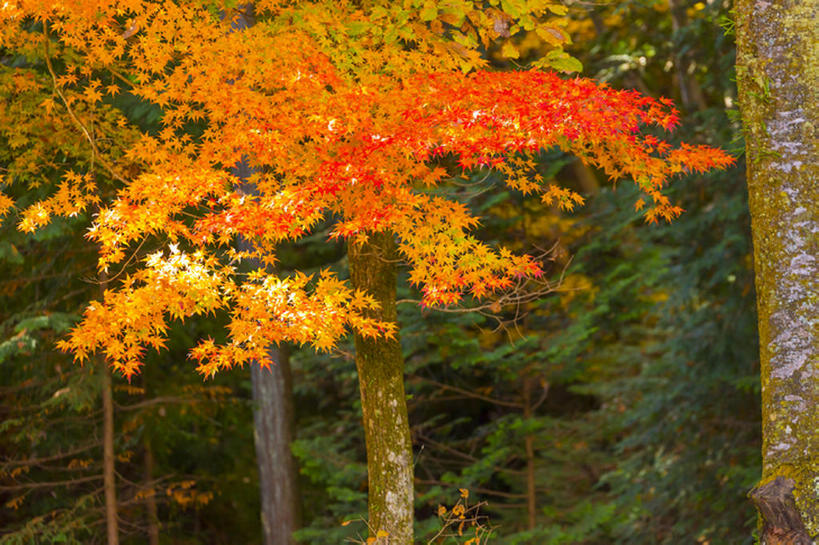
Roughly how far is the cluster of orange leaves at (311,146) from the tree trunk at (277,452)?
444 centimetres

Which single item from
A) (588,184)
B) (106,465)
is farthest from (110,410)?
(588,184)

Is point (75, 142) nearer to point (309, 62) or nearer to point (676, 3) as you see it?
point (309, 62)

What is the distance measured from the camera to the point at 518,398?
428 inches

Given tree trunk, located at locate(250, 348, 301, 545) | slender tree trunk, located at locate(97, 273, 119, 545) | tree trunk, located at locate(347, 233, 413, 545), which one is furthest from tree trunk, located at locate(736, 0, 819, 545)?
tree trunk, located at locate(250, 348, 301, 545)

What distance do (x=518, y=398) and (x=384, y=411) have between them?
15.3 ft

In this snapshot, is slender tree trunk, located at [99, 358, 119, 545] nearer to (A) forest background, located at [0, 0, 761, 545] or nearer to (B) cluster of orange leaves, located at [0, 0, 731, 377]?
(A) forest background, located at [0, 0, 761, 545]

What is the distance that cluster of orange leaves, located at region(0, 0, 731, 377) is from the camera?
5.32 m

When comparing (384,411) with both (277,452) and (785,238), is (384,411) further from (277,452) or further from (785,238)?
(277,452)

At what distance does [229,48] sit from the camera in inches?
235

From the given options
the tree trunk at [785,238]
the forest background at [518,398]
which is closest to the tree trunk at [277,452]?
the forest background at [518,398]

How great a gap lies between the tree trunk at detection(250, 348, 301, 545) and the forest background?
0.56ft

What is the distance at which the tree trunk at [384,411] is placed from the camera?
6453 millimetres

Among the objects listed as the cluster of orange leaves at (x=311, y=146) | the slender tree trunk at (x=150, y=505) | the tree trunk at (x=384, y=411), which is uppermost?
the cluster of orange leaves at (x=311, y=146)

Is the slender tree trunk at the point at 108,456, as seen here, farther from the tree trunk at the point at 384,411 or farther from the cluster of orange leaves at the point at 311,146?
the tree trunk at the point at 384,411
